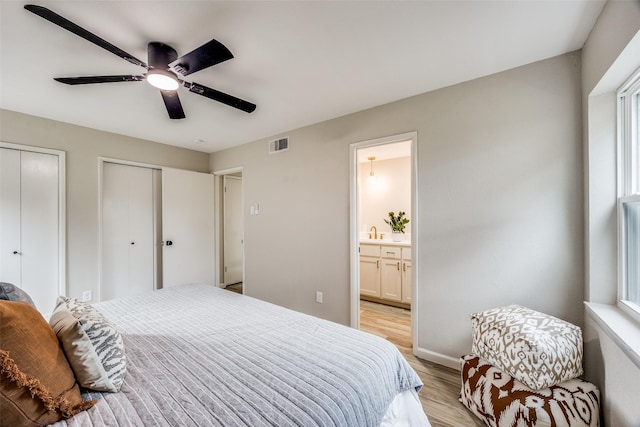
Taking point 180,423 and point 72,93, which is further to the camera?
point 72,93

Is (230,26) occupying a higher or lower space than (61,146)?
higher

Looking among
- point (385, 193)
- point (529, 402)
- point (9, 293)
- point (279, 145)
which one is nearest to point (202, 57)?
point (9, 293)

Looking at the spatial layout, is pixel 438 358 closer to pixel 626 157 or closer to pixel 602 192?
pixel 602 192

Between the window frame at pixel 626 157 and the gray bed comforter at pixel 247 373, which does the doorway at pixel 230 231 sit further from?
the window frame at pixel 626 157

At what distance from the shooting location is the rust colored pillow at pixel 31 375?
76 centimetres

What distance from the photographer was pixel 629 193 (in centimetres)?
148

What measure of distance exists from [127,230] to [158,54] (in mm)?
2828

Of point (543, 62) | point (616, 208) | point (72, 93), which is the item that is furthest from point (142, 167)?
point (616, 208)

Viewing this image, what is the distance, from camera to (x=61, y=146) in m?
3.05

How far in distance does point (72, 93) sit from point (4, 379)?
2.60 m

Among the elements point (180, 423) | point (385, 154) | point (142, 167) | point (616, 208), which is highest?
point (385, 154)

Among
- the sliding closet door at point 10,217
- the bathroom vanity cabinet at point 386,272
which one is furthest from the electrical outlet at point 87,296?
the bathroom vanity cabinet at point 386,272

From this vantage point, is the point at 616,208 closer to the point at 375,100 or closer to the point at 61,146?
the point at 375,100

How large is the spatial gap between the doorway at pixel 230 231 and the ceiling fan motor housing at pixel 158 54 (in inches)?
121
